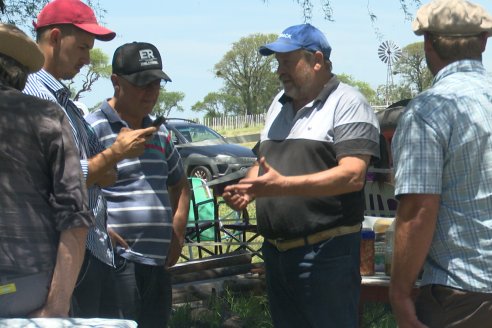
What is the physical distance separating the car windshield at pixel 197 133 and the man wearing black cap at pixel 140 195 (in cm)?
1997

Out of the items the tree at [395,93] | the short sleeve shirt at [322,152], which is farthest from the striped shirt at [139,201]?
the tree at [395,93]

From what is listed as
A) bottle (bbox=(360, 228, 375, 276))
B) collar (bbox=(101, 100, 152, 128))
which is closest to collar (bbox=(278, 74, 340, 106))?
collar (bbox=(101, 100, 152, 128))

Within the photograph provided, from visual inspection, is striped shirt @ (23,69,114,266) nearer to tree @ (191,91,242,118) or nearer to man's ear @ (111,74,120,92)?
man's ear @ (111,74,120,92)

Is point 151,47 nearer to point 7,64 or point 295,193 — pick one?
point 295,193

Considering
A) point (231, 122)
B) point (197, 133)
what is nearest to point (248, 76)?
point (231, 122)

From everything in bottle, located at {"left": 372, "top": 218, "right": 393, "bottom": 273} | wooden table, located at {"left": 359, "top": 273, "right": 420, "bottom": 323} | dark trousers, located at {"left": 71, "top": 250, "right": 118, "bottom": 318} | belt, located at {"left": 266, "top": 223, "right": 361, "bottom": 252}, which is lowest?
wooden table, located at {"left": 359, "top": 273, "right": 420, "bottom": 323}

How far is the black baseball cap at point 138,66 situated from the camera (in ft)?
14.2

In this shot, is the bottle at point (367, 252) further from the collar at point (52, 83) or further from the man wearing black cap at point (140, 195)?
the collar at point (52, 83)

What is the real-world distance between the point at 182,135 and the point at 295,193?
2053 centimetres

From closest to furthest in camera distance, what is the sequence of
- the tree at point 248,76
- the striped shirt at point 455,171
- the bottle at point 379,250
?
the striped shirt at point 455,171, the bottle at point 379,250, the tree at point 248,76

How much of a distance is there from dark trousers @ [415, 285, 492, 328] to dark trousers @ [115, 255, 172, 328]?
1.58 metres

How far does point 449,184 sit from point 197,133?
22119 mm

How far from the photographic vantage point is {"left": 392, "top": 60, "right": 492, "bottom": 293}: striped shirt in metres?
3.01

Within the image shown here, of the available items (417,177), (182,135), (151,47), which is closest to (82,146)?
(151,47)
